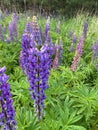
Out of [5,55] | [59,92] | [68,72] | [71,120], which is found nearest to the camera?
[71,120]

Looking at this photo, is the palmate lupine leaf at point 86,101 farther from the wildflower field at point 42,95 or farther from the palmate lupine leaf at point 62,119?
the palmate lupine leaf at point 62,119

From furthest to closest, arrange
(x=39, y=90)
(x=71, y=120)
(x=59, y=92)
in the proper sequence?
1. (x=59, y=92)
2. (x=71, y=120)
3. (x=39, y=90)

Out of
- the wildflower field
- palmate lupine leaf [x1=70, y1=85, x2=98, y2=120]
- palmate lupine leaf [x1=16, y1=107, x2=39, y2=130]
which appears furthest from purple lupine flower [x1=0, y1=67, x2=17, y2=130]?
palmate lupine leaf [x1=70, y1=85, x2=98, y2=120]

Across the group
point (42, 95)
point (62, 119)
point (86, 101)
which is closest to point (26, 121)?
point (62, 119)

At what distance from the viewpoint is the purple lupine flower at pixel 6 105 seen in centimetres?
167

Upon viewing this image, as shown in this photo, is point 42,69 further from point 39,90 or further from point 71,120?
point 71,120

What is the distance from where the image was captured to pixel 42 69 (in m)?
1.87

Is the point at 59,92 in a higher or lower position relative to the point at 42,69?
lower

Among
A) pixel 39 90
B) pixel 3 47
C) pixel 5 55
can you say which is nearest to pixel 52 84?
pixel 39 90

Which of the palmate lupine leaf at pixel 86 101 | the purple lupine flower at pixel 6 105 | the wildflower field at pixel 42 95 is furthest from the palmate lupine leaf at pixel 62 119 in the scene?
the purple lupine flower at pixel 6 105

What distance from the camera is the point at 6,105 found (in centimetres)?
174

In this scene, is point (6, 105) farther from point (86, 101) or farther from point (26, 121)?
point (86, 101)

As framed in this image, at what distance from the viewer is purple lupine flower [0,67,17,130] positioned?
1.67m

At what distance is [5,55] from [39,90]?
101 inches
